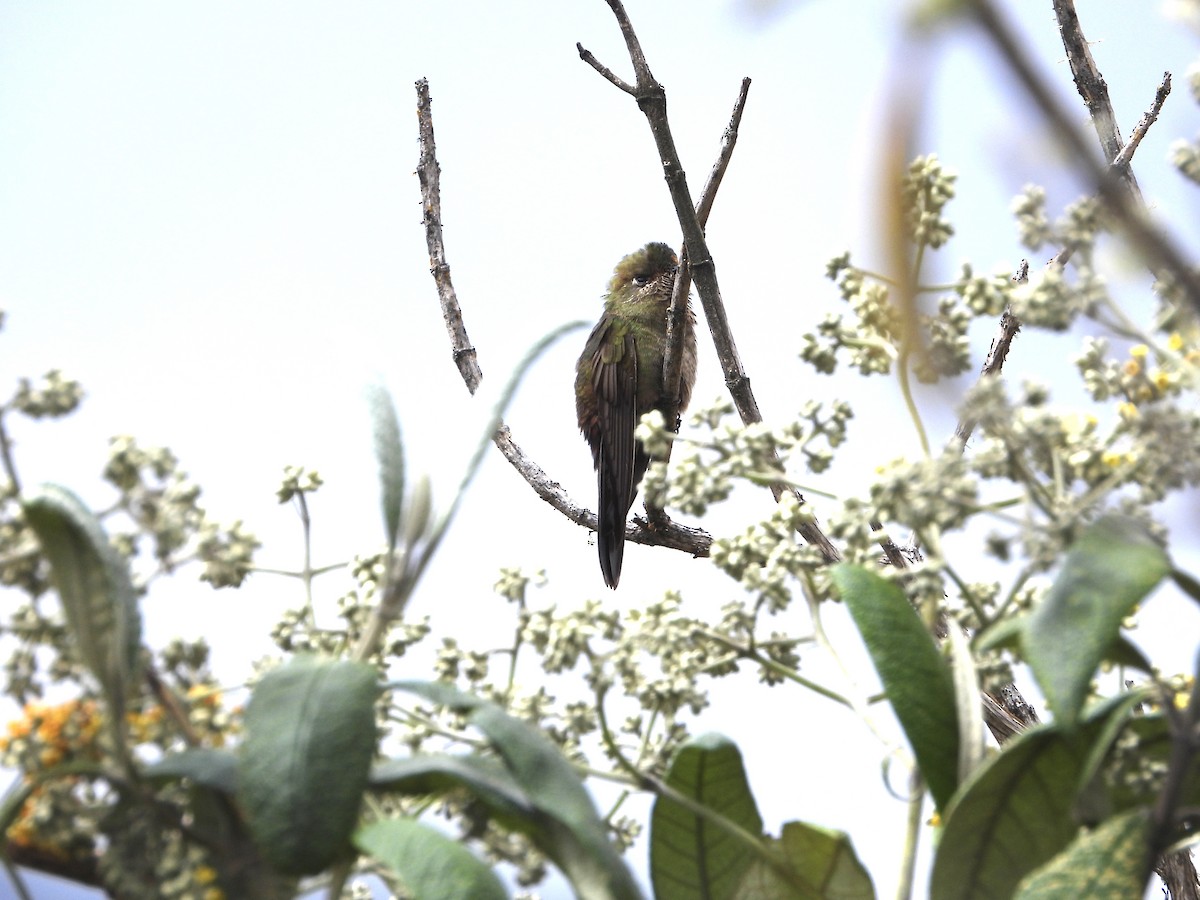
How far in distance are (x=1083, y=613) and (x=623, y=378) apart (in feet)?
12.8

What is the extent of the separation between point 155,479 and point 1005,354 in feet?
8.13

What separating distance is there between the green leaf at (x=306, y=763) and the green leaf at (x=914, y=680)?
297mm

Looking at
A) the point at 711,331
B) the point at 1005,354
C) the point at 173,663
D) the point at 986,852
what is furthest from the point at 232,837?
the point at 1005,354

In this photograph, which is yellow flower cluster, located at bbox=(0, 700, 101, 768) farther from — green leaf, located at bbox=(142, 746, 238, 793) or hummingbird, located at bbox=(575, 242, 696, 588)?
hummingbird, located at bbox=(575, 242, 696, 588)

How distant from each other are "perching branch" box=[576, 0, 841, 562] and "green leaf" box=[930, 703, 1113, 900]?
1.23m

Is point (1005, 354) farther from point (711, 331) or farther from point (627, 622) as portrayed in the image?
point (627, 622)

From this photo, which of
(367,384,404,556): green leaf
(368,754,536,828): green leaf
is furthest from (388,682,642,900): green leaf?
(367,384,404,556): green leaf

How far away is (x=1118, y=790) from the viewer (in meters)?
0.69

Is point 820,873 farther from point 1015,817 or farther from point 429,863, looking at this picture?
point 429,863

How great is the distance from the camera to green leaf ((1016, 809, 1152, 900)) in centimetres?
57

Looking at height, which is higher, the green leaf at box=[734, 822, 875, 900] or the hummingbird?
the hummingbird

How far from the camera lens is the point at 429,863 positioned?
0.57 metres

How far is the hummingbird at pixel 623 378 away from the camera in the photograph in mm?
4148

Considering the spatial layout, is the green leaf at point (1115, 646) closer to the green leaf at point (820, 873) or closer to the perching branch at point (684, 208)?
the green leaf at point (820, 873)
